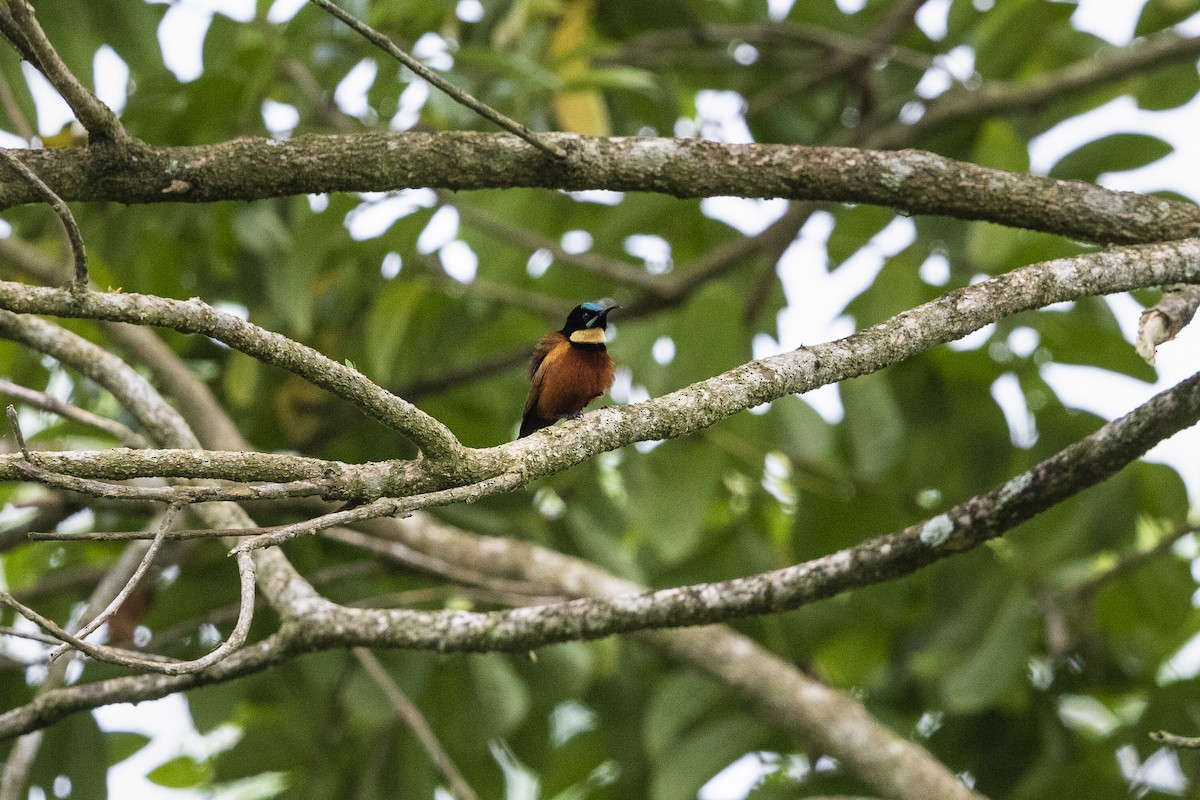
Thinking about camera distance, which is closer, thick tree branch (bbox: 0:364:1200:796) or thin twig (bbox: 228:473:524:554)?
thin twig (bbox: 228:473:524:554)

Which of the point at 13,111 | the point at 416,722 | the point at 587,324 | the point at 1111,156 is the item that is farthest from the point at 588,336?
the point at 1111,156

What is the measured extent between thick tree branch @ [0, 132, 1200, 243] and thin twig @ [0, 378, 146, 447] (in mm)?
1001

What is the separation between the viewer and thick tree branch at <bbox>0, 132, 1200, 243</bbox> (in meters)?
2.88

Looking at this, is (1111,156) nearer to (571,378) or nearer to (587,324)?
(587,324)

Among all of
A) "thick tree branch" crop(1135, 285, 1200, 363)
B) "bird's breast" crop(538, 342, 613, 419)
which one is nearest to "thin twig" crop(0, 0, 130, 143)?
"bird's breast" crop(538, 342, 613, 419)

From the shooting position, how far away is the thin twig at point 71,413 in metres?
3.69

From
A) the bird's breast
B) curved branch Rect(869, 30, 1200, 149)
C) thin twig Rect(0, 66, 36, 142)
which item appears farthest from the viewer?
curved branch Rect(869, 30, 1200, 149)

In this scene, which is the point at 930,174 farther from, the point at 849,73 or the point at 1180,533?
the point at 849,73

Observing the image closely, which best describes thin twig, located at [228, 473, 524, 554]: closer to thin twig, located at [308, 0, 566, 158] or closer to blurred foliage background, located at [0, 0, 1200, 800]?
thin twig, located at [308, 0, 566, 158]

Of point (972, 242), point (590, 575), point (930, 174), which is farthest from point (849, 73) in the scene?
point (930, 174)

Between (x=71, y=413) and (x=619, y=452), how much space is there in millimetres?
2186

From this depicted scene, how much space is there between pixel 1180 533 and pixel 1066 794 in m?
1.05

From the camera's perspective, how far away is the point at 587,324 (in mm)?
5082

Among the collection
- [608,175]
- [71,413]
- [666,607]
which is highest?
[71,413]
